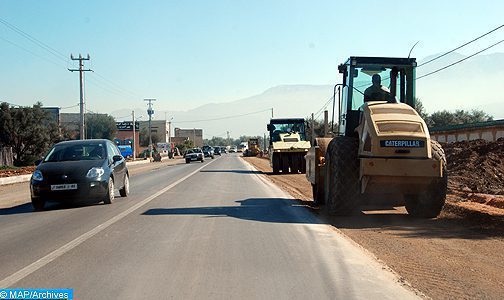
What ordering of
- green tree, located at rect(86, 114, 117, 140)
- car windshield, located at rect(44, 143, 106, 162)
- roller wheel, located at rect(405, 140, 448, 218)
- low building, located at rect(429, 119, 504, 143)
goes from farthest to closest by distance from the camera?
green tree, located at rect(86, 114, 117, 140) → low building, located at rect(429, 119, 504, 143) → car windshield, located at rect(44, 143, 106, 162) → roller wheel, located at rect(405, 140, 448, 218)

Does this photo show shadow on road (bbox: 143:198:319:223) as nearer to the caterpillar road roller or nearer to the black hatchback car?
the caterpillar road roller

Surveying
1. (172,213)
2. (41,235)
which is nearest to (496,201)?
(172,213)

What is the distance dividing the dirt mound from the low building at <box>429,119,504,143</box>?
10.5 m

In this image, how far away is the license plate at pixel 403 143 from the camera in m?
10.6

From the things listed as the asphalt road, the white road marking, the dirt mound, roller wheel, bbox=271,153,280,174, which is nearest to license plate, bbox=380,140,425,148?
the asphalt road

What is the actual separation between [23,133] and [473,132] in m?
40.7

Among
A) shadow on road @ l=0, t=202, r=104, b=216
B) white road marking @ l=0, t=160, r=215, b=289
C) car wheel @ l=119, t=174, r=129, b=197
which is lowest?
shadow on road @ l=0, t=202, r=104, b=216

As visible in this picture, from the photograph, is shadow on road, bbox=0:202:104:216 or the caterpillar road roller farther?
shadow on road, bbox=0:202:104:216

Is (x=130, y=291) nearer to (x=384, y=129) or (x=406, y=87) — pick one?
(x=384, y=129)

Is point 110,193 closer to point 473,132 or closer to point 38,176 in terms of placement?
point 38,176

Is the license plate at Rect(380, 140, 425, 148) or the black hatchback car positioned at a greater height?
the license plate at Rect(380, 140, 425, 148)

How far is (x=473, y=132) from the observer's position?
4056cm

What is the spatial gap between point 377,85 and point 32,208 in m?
9.35

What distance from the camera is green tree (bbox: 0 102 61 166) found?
53656mm
